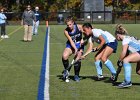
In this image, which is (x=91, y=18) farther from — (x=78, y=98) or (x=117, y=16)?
(x=78, y=98)

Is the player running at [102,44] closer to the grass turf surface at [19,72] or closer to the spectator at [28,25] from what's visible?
the grass turf surface at [19,72]

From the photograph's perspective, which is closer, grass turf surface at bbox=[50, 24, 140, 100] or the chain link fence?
grass turf surface at bbox=[50, 24, 140, 100]

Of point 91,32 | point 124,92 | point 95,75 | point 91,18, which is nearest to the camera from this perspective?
point 124,92

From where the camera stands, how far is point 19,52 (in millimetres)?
19328

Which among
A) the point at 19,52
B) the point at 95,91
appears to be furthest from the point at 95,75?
the point at 19,52

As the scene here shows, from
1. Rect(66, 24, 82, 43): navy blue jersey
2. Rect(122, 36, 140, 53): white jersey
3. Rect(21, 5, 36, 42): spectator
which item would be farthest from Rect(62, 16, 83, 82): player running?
Rect(21, 5, 36, 42): spectator

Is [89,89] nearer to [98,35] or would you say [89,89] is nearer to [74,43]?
[98,35]

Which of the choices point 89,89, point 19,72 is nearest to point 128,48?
point 89,89

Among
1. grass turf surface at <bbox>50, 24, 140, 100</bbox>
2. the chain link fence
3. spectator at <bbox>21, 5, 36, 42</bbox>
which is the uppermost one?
spectator at <bbox>21, 5, 36, 42</bbox>

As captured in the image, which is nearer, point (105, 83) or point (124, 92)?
point (124, 92)

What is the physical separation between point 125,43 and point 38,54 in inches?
344

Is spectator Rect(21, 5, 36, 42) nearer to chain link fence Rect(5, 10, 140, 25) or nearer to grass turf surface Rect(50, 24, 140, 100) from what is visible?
grass turf surface Rect(50, 24, 140, 100)

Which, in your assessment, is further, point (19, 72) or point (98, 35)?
point (19, 72)

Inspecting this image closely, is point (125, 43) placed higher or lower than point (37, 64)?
higher
